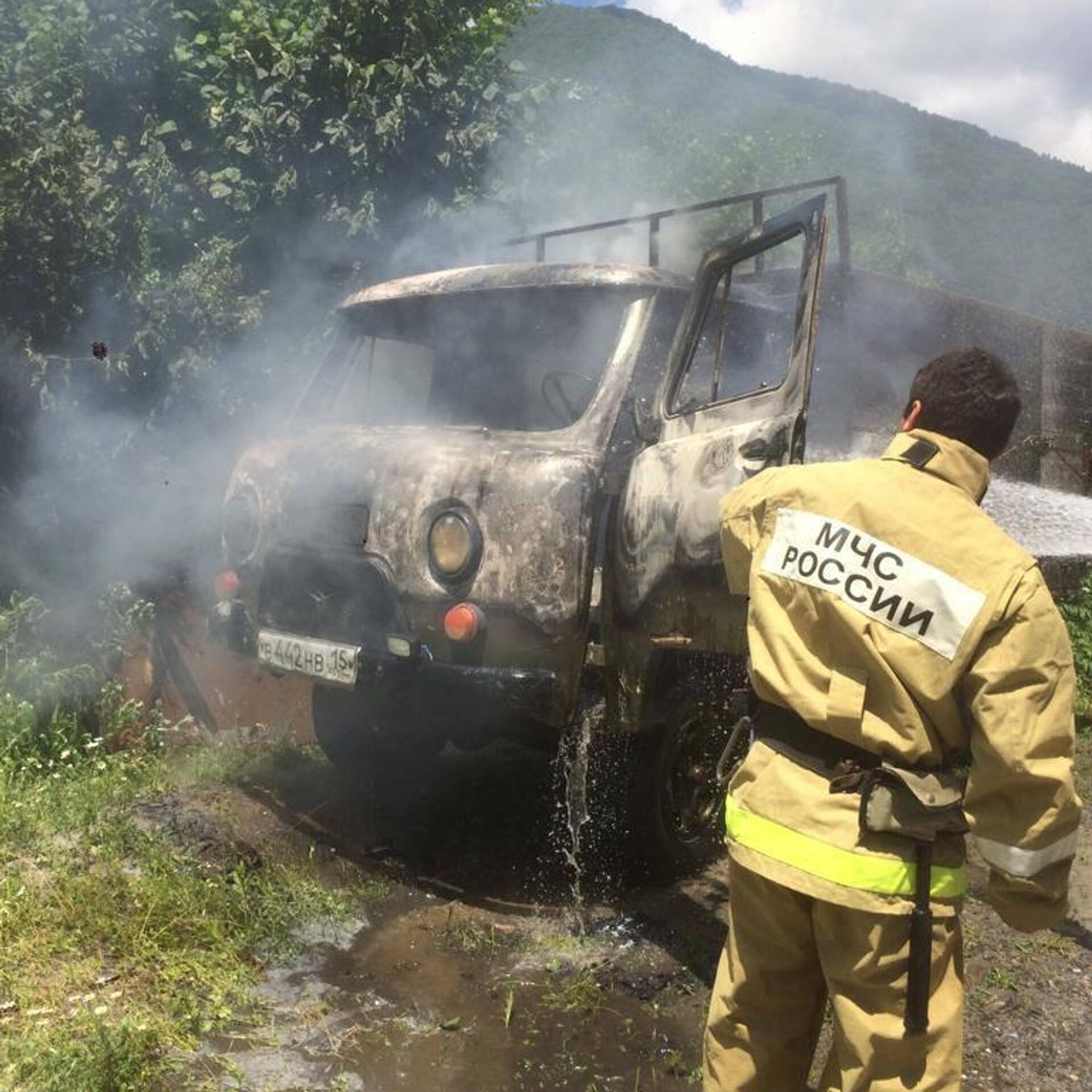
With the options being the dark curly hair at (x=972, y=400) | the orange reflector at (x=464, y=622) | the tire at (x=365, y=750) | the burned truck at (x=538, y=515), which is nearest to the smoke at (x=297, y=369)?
the burned truck at (x=538, y=515)

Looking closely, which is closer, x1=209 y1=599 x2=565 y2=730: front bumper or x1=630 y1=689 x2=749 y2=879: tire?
x1=209 y1=599 x2=565 y2=730: front bumper

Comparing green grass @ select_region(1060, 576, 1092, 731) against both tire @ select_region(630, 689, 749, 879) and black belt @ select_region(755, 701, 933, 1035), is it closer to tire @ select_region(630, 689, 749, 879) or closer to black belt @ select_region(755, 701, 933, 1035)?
tire @ select_region(630, 689, 749, 879)

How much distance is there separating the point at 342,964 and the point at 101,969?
0.70m

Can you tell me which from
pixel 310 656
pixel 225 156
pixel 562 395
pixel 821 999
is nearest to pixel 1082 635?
pixel 562 395

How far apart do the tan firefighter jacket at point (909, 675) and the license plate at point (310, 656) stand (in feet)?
6.01

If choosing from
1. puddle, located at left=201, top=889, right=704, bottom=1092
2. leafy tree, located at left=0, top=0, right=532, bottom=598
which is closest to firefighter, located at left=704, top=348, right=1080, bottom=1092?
puddle, located at left=201, top=889, right=704, bottom=1092

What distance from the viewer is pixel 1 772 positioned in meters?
4.18

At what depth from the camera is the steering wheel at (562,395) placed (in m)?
4.11

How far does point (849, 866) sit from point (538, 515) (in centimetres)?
176

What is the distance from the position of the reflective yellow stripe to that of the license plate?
6.26 feet

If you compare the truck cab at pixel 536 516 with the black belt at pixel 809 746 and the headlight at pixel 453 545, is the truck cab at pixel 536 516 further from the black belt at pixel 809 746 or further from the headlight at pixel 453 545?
the black belt at pixel 809 746

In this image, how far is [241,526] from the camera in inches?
163

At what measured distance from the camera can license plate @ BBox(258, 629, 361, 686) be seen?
361 centimetres

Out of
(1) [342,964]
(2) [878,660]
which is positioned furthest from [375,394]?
(2) [878,660]
